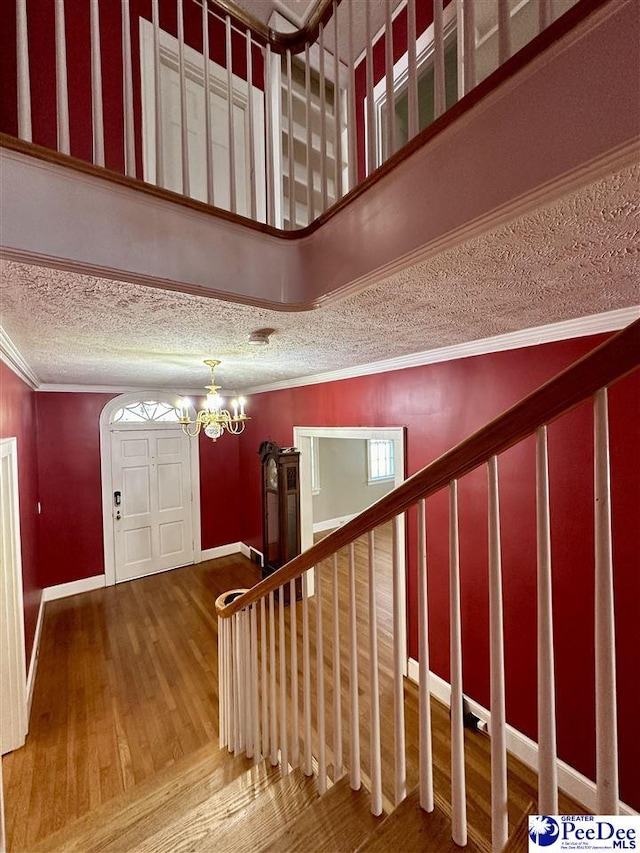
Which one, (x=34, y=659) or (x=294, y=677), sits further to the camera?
(x=34, y=659)

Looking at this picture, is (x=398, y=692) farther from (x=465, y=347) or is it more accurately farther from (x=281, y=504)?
(x=281, y=504)

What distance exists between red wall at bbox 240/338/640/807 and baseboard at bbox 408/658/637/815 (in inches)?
1.7

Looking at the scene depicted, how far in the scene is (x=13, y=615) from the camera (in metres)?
2.35

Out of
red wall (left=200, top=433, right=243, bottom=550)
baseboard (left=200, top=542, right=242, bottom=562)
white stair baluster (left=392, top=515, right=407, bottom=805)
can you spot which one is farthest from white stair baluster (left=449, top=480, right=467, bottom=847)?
baseboard (left=200, top=542, right=242, bottom=562)

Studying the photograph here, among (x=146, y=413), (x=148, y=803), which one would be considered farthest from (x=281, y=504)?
(x=148, y=803)

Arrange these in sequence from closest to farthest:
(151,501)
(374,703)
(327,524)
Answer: (374,703) < (151,501) < (327,524)

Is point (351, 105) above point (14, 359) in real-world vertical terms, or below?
above

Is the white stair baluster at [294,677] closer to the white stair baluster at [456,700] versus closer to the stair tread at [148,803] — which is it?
the stair tread at [148,803]

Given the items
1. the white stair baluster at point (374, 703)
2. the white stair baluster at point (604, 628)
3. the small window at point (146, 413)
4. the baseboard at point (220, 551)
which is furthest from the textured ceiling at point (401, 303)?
the baseboard at point (220, 551)

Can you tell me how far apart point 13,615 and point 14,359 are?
1.71 m

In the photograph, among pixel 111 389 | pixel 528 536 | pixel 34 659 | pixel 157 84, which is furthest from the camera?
pixel 111 389

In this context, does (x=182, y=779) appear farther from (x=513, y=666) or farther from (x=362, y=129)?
(x=362, y=129)

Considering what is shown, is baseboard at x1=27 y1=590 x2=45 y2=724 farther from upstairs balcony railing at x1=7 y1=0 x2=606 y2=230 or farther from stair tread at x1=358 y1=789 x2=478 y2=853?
upstairs balcony railing at x1=7 y1=0 x2=606 y2=230

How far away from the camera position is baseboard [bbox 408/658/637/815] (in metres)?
1.87
